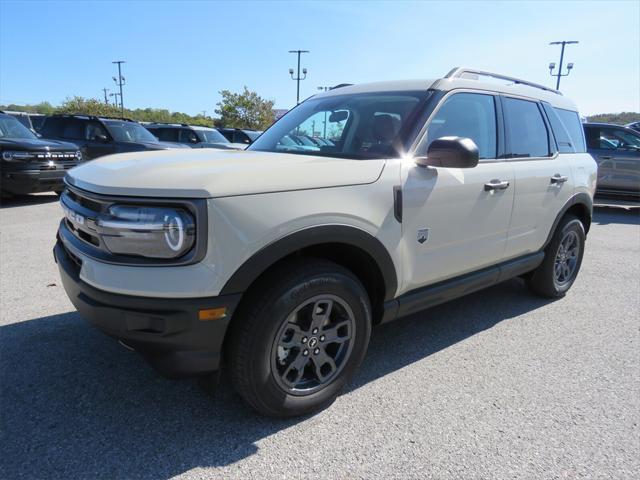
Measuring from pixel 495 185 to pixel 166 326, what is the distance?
7.79ft

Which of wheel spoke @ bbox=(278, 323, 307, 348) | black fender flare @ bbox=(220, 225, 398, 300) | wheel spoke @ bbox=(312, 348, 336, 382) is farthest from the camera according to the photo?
wheel spoke @ bbox=(312, 348, 336, 382)

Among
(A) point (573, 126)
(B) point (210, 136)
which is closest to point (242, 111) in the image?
(B) point (210, 136)

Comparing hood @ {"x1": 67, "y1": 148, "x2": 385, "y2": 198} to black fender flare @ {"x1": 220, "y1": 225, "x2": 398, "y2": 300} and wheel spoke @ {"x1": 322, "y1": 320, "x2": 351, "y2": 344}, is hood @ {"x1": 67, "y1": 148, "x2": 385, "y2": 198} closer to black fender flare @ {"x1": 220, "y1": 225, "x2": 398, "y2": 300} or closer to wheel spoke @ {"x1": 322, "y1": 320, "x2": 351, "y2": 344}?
black fender flare @ {"x1": 220, "y1": 225, "x2": 398, "y2": 300}

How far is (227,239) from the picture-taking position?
200 cm

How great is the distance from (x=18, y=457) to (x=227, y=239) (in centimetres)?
137

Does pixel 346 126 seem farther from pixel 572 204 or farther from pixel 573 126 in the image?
pixel 573 126

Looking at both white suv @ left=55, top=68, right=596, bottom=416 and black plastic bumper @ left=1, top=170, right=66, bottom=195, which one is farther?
black plastic bumper @ left=1, top=170, right=66, bottom=195

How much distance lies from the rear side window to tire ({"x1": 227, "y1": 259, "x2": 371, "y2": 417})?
3.06 m

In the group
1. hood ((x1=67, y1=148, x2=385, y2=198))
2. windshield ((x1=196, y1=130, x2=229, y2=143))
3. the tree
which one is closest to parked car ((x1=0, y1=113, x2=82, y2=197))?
windshield ((x1=196, y1=130, x2=229, y2=143))

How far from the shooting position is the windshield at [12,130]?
9.05 metres

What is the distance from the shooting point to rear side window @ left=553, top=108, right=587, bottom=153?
14.2ft

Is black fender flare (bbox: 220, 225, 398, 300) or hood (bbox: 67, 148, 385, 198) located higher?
hood (bbox: 67, 148, 385, 198)

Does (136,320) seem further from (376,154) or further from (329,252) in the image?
(376,154)

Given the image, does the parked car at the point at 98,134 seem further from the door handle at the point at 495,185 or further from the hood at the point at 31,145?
the door handle at the point at 495,185
